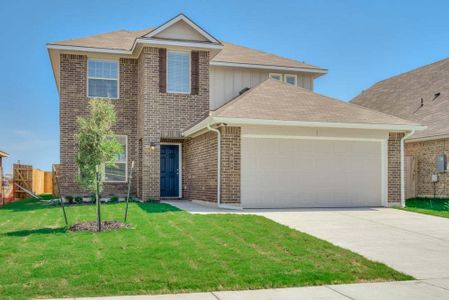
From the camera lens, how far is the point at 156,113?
1861 cm

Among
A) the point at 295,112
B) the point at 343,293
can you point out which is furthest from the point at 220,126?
the point at 343,293

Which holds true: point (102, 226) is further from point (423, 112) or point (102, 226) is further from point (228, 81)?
point (423, 112)

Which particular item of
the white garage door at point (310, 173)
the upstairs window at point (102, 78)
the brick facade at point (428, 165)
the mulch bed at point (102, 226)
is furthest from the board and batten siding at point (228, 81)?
the mulch bed at point (102, 226)

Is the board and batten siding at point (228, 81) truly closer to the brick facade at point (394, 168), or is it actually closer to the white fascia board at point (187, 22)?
the white fascia board at point (187, 22)

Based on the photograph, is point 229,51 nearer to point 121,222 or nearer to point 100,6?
point 100,6

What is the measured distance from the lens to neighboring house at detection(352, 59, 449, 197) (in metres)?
21.1

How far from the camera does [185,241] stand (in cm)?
941

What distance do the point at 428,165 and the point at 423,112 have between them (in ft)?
9.86

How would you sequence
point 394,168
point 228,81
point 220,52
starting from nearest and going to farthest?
point 394,168 < point 228,81 < point 220,52

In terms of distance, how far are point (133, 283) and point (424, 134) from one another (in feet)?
57.7

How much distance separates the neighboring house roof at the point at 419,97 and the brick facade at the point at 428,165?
66 centimetres

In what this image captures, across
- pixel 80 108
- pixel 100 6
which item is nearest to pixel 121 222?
pixel 100 6

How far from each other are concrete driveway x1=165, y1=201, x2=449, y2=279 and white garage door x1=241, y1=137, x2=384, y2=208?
88 centimetres

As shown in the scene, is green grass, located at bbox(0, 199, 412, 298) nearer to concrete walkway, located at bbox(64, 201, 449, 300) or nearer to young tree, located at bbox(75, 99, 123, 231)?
concrete walkway, located at bbox(64, 201, 449, 300)
